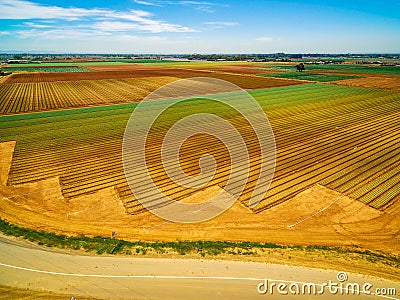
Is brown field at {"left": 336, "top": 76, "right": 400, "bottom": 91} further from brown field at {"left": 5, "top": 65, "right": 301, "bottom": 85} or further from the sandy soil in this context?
the sandy soil

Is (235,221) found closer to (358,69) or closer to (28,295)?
(28,295)

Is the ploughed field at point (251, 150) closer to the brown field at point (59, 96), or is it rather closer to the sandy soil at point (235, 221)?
the sandy soil at point (235, 221)

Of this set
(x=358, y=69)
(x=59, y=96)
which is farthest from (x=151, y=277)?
(x=358, y=69)

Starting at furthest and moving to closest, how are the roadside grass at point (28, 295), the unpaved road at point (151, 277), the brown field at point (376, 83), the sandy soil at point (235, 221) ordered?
the brown field at point (376, 83), the sandy soil at point (235, 221), the unpaved road at point (151, 277), the roadside grass at point (28, 295)

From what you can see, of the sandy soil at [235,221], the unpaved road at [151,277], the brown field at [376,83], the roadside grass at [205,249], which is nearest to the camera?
the unpaved road at [151,277]

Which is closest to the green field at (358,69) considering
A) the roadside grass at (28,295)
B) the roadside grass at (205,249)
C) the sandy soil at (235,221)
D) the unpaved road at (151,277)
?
the sandy soil at (235,221)

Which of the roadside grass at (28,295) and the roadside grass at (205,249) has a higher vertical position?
the roadside grass at (28,295)

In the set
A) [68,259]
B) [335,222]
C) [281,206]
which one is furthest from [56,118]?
[335,222]
